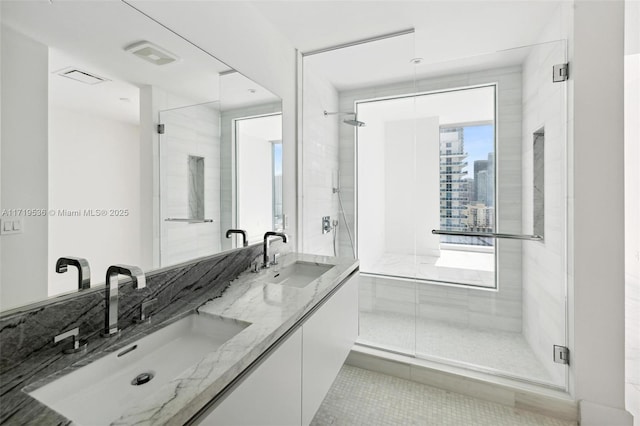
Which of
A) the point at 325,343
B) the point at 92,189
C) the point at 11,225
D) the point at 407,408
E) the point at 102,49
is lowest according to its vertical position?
the point at 407,408

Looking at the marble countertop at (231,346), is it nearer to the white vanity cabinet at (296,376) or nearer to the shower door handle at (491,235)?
the white vanity cabinet at (296,376)

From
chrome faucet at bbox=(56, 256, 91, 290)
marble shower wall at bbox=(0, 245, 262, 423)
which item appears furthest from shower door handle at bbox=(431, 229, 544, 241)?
chrome faucet at bbox=(56, 256, 91, 290)

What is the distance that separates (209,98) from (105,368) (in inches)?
50.3

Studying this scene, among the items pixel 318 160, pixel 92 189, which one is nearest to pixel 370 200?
pixel 318 160

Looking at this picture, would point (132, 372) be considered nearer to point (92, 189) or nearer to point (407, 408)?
point (92, 189)

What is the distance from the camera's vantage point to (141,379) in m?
0.82

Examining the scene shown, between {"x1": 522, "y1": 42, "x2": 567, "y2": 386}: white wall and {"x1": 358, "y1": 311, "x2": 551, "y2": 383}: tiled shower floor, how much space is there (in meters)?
0.10

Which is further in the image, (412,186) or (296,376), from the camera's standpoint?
(412,186)

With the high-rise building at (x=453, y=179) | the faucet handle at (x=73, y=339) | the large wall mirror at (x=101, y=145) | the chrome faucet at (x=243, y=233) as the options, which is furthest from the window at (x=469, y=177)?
the faucet handle at (x=73, y=339)

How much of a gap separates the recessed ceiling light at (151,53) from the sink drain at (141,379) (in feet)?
3.72

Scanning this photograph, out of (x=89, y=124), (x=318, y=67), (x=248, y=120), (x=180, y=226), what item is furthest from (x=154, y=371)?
(x=318, y=67)

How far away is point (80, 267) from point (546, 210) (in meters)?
2.56

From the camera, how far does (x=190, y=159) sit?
142 cm

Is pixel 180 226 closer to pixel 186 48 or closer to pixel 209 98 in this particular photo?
pixel 209 98
